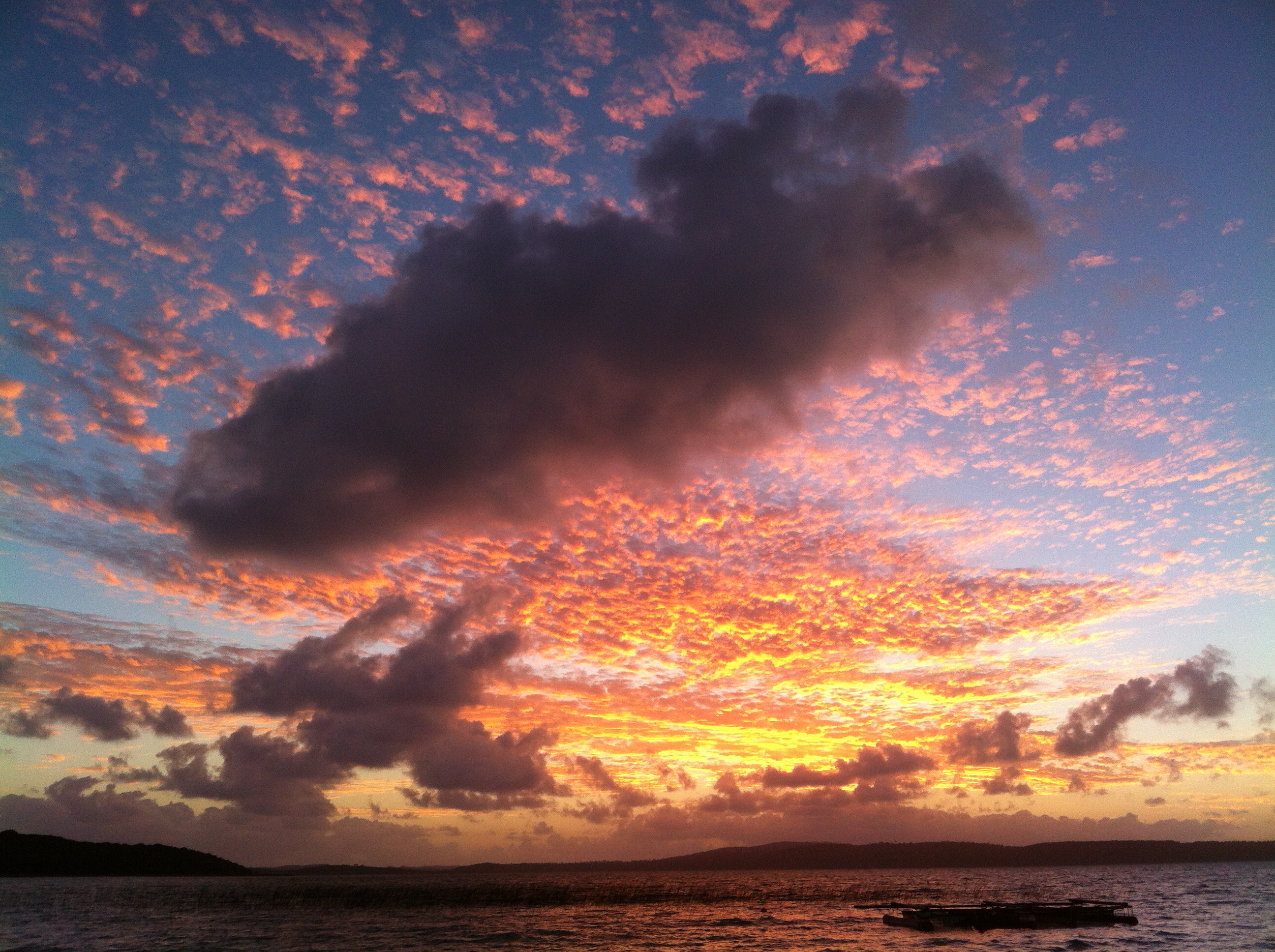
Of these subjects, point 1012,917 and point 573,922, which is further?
point 573,922

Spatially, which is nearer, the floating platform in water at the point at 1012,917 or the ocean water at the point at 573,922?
the ocean water at the point at 573,922

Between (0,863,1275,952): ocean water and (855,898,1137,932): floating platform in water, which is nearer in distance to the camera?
(0,863,1275,952): ocean water

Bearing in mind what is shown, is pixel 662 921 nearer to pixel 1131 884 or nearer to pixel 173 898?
pixel 173 898

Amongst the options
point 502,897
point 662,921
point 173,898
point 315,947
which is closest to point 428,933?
point 315,947

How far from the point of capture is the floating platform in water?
8038cm

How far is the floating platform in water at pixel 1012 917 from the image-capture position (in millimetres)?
80375

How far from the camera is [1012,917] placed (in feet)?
266

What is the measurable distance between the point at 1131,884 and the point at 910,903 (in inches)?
4099

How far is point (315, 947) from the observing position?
70.8m

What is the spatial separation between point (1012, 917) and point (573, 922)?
55.7m

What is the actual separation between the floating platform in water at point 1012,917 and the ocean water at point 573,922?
1.87 metres

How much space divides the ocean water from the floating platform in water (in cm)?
187

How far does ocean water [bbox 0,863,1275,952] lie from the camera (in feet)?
233

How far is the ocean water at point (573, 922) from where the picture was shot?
71000mm
